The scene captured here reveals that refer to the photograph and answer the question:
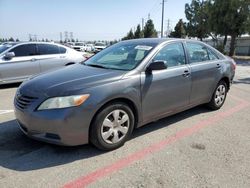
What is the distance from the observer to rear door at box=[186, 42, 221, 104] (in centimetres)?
455

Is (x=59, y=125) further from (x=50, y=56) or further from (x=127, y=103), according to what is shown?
(x=50, y=56)

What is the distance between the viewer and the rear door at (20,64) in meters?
7.57

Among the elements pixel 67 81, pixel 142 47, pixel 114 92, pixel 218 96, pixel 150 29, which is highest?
pixel 150 29

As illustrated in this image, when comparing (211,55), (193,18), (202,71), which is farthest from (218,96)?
(193,18)

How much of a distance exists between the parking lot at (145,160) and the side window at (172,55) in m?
1.15

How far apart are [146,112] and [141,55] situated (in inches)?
36.1

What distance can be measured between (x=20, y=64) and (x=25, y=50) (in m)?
0.53

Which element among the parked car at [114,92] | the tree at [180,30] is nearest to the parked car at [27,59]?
the parked car at [114,92]

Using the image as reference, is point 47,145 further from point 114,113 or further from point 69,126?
point 114,113

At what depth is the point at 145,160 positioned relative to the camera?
3.23 metres

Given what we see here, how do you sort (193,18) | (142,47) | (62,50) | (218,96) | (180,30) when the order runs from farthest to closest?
1. (180,30)
2. (193,18)
3. (62,50)
4. (218,96)
5. (142,47)

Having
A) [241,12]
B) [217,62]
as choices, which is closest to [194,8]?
[241,12]

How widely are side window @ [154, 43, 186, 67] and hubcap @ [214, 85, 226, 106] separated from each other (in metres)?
1.42

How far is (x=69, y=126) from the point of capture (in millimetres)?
3043
